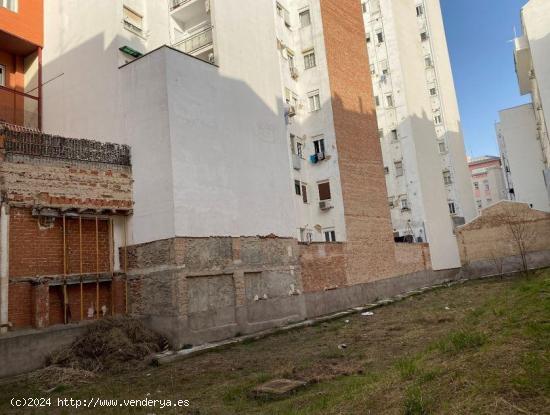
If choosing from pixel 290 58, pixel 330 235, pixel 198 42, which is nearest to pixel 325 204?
pixel 330 235

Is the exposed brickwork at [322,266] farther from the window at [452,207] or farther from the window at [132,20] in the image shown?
the window at [452,207]

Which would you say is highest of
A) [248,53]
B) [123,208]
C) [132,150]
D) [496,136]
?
[496,136]

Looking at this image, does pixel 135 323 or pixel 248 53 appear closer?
pixel 135 323

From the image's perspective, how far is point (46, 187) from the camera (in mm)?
12648

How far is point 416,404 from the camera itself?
14.9 feet

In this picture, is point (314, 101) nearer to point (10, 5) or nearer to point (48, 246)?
point (10, 5)

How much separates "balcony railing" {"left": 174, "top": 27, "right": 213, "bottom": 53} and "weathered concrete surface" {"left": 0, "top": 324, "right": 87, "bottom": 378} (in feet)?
36.5

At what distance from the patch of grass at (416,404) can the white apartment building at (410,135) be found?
89.4 feet

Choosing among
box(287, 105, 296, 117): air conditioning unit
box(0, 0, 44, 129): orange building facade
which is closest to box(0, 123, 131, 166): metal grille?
box(0, 0, 44, 129): orange building facade

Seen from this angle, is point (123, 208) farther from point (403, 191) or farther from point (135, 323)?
point (403, 191)

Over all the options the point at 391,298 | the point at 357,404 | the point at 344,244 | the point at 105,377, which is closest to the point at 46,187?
the point at 105,377

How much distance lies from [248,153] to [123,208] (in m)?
5.09

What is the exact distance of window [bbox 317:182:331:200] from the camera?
23750 mm

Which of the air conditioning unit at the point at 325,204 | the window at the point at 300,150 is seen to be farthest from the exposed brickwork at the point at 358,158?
the window at the point at 300,150
